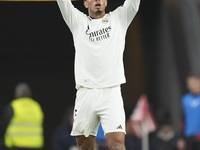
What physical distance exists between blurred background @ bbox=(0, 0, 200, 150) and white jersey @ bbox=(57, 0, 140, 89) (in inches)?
213

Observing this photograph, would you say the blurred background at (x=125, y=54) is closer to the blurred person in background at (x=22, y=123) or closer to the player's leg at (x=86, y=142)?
the blurred person in background at (x=22, y=123)

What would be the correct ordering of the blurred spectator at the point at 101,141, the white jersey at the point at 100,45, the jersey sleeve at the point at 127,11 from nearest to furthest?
the white jersey at the point at 100,45 → the jersey sleeve at the point at 127,11 → the blurred spectator at the point at 101,141

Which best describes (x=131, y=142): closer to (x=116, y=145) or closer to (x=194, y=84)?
(x=194, y=84)

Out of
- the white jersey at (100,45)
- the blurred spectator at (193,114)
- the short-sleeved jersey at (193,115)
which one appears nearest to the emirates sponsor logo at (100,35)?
the white jersey at (100,45)

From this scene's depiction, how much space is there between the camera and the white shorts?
5.30 meters

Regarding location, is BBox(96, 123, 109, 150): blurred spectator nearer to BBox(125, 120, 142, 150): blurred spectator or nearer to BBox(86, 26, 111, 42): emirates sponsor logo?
BBox(125, 120, 142, 150): blurred spectator

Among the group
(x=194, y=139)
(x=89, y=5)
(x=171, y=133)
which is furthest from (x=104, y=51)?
(x=171, y=133)

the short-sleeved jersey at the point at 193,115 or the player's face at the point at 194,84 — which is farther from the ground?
the player's face at the point at 194,84

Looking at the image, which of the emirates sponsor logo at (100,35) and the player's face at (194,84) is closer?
the emirates sponsor logo at (100,35)

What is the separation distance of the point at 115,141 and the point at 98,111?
1.21ft

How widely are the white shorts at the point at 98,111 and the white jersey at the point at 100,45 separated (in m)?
0.08

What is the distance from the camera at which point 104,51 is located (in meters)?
5.44

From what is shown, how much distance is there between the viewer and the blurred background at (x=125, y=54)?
11.6 metres

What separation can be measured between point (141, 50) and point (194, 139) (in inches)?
183
